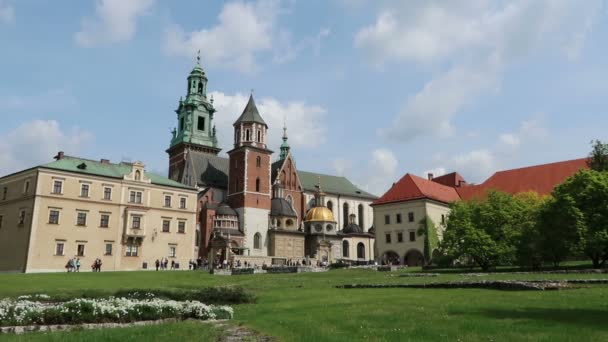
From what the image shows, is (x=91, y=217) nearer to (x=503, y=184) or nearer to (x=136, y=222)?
(x=136, y=222)

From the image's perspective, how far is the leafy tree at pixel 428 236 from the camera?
203ft

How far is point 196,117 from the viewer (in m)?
93.4

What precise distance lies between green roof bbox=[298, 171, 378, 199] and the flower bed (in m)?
76.3

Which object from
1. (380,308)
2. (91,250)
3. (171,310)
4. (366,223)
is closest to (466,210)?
A: (380,308)

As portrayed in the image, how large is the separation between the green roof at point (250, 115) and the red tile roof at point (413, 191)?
80.6ft

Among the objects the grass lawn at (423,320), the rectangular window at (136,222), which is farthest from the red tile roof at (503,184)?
the grass lawn at (423,320)

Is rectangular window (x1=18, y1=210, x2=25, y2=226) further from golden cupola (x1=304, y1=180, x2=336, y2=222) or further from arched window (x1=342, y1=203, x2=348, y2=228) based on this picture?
arched window (x1=342, y1=203, x2=348, y2=228)

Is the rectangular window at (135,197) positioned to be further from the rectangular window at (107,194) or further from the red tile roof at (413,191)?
the red tile roof at (413,191)

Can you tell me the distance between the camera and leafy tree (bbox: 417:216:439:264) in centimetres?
6188

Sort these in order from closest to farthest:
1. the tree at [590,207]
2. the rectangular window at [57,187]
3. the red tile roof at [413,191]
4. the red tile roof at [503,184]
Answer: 1. the tree at [590,207]
2. the rectangular window at [57,187]
3. the red tile roof at [413,191]
4. the red tile roof at [503,184]

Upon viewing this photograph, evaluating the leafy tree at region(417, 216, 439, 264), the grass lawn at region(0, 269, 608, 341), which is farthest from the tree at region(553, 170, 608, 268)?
the leafy tree at region(417, 216, 439, 264)

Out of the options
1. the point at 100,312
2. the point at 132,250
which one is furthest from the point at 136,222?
the point at 100,312

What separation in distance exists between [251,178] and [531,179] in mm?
38612

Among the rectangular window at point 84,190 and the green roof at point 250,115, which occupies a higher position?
the green roof at point 250,115
